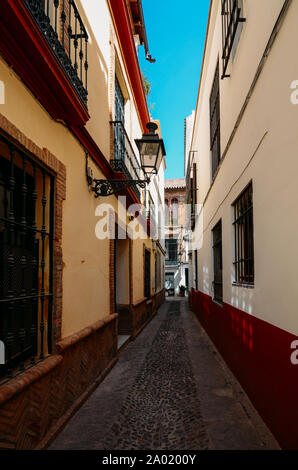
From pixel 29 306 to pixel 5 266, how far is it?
0.66 meters

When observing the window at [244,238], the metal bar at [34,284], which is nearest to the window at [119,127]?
the window at [244,238]

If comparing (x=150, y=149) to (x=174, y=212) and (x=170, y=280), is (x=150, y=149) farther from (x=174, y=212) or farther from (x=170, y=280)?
(x=174, y=212)

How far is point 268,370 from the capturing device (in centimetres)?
323

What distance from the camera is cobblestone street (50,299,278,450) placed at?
3111mm

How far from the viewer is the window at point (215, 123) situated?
677 cm

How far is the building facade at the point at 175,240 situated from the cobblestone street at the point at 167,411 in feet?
69.2

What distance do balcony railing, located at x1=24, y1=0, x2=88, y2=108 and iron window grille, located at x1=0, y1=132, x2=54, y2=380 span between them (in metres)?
1.14

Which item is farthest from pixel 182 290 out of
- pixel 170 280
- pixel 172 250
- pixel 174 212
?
pixel 174 212

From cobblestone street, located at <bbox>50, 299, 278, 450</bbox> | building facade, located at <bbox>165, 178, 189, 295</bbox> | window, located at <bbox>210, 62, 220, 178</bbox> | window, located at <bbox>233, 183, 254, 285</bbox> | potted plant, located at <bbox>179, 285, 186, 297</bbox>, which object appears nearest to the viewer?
cobblestone street, located at <bbox>50, 299, 278, 450</bbox>

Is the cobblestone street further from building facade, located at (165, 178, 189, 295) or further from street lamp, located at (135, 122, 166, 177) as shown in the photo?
building facade, located at (165, 178, 189, 295)

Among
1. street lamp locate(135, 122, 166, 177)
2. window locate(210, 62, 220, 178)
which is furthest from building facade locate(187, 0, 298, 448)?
street lamp locate(135, 122, 166, 177)

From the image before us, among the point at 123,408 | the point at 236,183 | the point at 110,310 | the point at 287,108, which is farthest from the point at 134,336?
the point at 287,108

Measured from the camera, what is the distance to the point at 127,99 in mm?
8641

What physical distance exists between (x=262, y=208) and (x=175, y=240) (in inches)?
995
